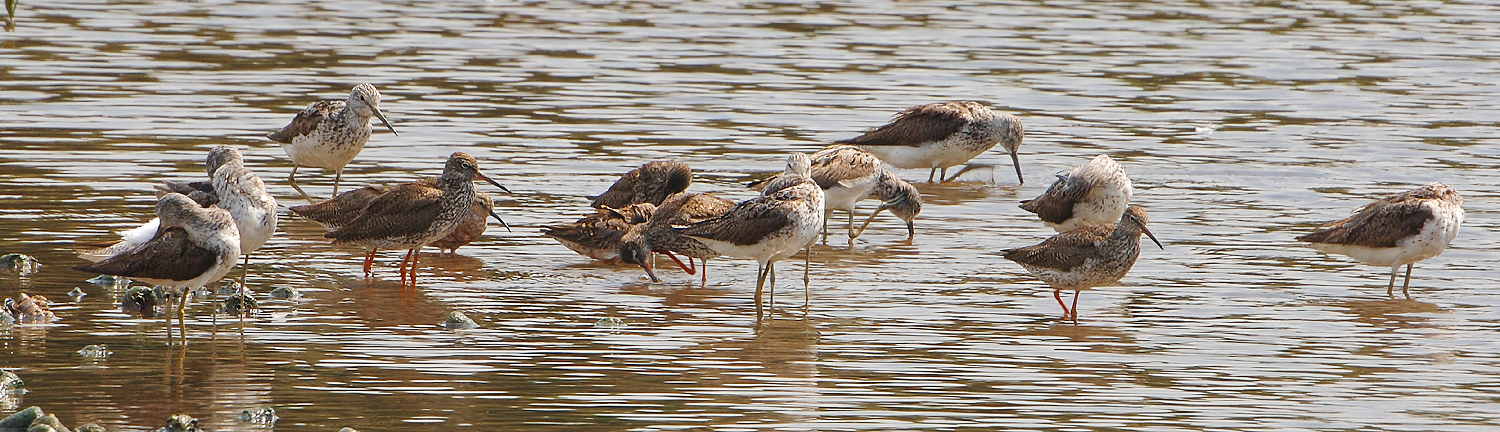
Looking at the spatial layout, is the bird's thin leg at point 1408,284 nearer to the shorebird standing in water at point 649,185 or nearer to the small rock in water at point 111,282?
the shorebird standing in water at point 649,185

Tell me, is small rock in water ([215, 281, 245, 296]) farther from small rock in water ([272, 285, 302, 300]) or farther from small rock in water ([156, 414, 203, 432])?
small rock in water ([156, 414, 203, 432])

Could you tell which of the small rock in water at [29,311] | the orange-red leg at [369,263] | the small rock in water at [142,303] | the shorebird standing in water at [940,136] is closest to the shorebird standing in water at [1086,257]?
the orange-red leg at [369,263]

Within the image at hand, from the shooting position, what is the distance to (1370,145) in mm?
17812

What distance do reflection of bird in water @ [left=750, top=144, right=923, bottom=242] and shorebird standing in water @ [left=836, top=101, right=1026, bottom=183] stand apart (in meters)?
2.48

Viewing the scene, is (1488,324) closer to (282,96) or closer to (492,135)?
(492,135)

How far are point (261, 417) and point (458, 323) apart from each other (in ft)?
7.38

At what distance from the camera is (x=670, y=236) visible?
1187 cm

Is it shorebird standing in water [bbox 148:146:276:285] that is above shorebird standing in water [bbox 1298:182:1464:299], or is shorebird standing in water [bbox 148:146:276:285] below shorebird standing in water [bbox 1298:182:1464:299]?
above

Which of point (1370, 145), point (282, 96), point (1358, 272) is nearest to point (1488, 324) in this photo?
point (1358, 272)

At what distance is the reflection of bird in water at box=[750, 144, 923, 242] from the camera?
1385 centimetres

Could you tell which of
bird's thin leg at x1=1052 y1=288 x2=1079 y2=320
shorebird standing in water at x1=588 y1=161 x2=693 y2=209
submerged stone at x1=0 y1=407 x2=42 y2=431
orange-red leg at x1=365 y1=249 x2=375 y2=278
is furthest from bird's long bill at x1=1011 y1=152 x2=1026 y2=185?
submerged stone at x1=0 y1=407 x2=42 y2=431

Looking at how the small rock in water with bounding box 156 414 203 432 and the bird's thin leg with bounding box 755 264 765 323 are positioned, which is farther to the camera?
the bird's thin leg with bounding box 755 264 765 323

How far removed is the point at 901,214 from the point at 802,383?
4.91m

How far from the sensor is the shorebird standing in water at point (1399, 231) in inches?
464
